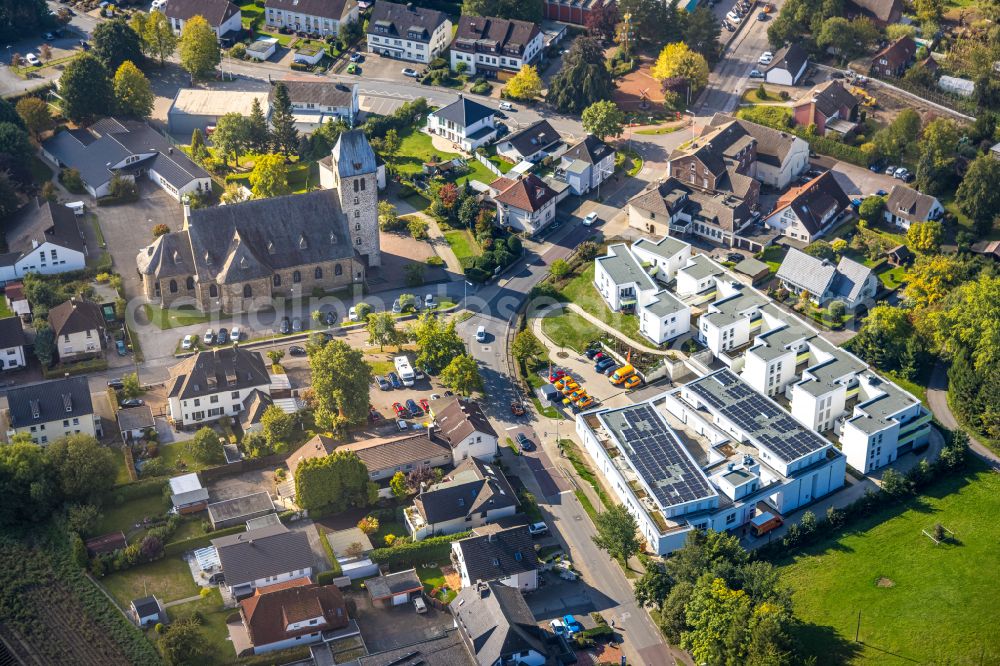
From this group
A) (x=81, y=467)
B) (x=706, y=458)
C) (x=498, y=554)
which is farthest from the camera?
(x=706, y=458)

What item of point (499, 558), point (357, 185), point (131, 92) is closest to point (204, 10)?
point (131, 92)

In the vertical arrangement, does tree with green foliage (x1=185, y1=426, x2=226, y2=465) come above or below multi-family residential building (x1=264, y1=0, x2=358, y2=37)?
below

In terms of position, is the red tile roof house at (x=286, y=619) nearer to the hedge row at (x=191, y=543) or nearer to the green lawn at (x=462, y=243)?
the hedge row at (x=191, y=543)

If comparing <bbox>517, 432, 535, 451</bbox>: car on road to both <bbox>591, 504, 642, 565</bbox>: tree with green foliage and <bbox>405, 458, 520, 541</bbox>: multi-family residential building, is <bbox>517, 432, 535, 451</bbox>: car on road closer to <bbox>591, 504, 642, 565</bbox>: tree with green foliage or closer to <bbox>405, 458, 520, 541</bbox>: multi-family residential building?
<bbox>405, 458, 520, 541</bbox>: multi-family residential building

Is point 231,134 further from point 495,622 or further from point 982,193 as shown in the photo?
point 982,193

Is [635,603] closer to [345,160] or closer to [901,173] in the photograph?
[345,160]

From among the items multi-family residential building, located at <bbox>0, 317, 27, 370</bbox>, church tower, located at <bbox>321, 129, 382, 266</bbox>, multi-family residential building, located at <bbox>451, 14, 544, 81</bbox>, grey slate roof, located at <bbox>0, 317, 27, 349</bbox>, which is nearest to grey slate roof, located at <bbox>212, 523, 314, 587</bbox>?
multi-family residential building, located at <bbox>0, 317, 27, 370</bbox>
